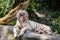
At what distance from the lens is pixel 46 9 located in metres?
14.3

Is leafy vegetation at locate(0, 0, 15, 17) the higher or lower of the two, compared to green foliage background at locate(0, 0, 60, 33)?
higher

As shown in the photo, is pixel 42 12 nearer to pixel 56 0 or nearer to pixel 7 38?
pixel 56 0

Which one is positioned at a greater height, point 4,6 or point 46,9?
point 4,6

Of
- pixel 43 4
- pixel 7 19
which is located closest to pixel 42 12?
pixel 43 4

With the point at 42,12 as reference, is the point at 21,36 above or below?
above

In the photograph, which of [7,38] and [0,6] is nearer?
[7,38]

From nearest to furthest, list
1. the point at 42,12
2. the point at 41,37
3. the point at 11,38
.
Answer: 1. the point at 41,37
2. the point at 11,38
3. the point at 42,12

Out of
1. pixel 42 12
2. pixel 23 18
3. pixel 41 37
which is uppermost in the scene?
pixel 23 18

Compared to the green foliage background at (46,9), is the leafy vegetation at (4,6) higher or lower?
higher

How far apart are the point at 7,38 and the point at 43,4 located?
787cm

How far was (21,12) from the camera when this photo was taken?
679 centimetres

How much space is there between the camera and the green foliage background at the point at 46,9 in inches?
373

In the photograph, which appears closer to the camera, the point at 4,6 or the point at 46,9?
the point at 4,6

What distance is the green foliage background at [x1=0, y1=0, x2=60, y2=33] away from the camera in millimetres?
9469
